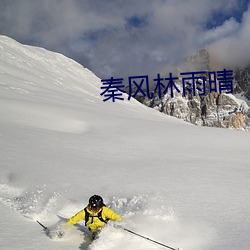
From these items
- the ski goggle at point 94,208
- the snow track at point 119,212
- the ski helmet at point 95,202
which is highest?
the ski helmet at point 95,202

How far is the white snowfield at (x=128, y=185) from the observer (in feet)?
17.2

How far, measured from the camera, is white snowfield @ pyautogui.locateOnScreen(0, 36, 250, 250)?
5.23m

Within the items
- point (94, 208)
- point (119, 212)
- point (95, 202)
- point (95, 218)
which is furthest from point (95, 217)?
point (119, 212)

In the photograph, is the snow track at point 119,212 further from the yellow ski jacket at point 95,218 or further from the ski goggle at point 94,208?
the ski goggle at point 94,208

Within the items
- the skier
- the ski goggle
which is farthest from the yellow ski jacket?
the ski goggle

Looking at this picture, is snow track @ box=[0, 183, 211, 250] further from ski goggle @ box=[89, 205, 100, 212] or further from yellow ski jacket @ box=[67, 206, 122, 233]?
ski goggle @ box=[89, 205, 100, 212]

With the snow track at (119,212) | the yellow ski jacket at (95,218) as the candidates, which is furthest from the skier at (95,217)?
the snow track at (119,212)

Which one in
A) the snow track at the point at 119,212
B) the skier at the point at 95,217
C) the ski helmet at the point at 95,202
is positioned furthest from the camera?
the skier at the point at 95,217

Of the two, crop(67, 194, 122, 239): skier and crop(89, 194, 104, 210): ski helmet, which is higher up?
crop(89, 194, 104, 210): ski helmet

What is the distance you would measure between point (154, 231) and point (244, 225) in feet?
5.53

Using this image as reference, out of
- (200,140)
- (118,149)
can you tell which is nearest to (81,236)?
(118,149)

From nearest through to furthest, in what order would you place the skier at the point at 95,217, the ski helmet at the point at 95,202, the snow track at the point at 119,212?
the snow track at the point at 119,212 → the ski helmet at the point at 95,202 → the skier at the point at 95,217

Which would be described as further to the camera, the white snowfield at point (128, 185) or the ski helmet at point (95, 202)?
the ski helmet at point (95, 202)

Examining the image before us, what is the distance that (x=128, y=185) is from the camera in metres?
7.73
